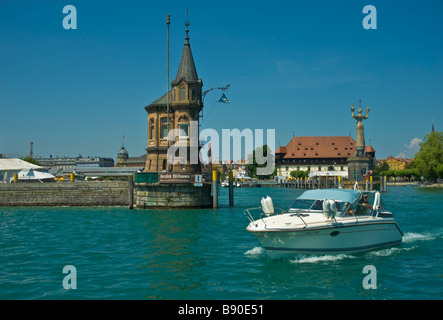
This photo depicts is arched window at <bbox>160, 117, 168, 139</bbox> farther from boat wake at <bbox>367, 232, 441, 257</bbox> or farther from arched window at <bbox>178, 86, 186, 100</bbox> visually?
boat wake at <bbox>367, 232, 441, 257</bbox>

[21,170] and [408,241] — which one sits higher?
[21,170]

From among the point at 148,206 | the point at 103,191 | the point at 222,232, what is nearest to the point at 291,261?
the point at 222,232

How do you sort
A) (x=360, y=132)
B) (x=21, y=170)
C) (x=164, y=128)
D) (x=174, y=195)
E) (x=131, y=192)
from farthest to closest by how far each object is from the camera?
(x=360, y=132) < (x=21, y=170) < (x=164, y=128) < (x=131, y=192) < (x=174, y=195)

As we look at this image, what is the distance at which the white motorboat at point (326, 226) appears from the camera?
15531 millimetres

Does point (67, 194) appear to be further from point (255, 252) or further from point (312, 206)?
point (312, 206)

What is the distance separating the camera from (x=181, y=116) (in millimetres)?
42438

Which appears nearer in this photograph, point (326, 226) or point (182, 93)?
point (326, 226)

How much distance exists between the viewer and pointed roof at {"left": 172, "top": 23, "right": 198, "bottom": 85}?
42.4 m

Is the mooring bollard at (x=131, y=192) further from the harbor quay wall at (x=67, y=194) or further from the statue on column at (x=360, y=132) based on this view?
the statue on column at (x=360, y=132)

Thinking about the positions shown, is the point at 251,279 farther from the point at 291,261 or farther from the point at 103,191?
the point at 103,191

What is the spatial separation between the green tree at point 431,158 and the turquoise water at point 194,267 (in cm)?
8756

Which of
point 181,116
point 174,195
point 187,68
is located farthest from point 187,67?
point 174,195

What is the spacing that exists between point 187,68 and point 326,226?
101 ft

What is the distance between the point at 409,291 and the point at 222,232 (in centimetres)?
1236
